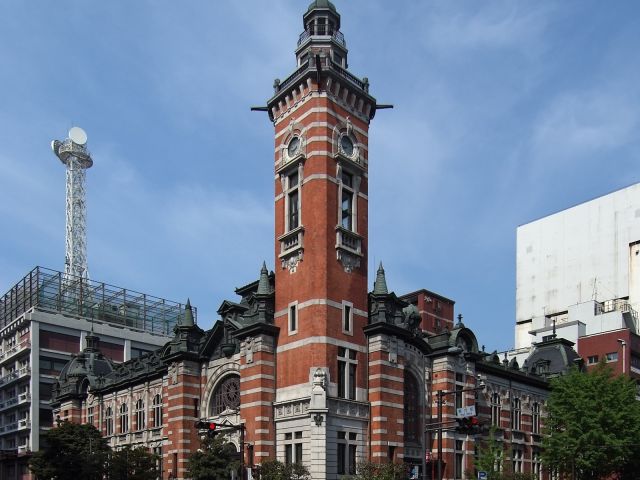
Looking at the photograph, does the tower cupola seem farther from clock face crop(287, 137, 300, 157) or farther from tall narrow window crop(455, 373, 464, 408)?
tall narrow window crop(455, 373, 464, 408)

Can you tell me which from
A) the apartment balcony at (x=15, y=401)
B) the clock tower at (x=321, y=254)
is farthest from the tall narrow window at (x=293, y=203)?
the apartment balcony at (x=15, y=401)

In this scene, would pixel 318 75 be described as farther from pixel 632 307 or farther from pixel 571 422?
pixel 632 307

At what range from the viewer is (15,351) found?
310 feet

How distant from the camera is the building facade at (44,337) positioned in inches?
3563

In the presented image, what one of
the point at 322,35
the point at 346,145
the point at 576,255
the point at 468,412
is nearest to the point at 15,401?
the point at 346,145

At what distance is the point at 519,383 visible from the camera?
6300 cm

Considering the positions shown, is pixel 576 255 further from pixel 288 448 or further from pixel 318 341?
pixel 288 448

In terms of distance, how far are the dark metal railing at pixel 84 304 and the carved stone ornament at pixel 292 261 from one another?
5217 centimetres

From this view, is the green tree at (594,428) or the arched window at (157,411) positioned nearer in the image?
the green tree at (594,428)

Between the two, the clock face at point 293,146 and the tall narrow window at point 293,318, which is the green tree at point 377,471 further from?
the clock face at point 293,146

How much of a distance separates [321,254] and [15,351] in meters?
60.8

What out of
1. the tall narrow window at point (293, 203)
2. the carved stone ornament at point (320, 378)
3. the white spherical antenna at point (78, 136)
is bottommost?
the carved stone ornament at point (320, 378)

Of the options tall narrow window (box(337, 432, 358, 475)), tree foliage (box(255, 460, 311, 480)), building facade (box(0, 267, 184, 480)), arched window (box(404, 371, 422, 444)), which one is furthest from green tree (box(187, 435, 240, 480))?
building facade (box(0, 267, 184, 480))

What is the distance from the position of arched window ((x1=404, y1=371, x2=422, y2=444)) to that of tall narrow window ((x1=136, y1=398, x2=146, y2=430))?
983 inches
